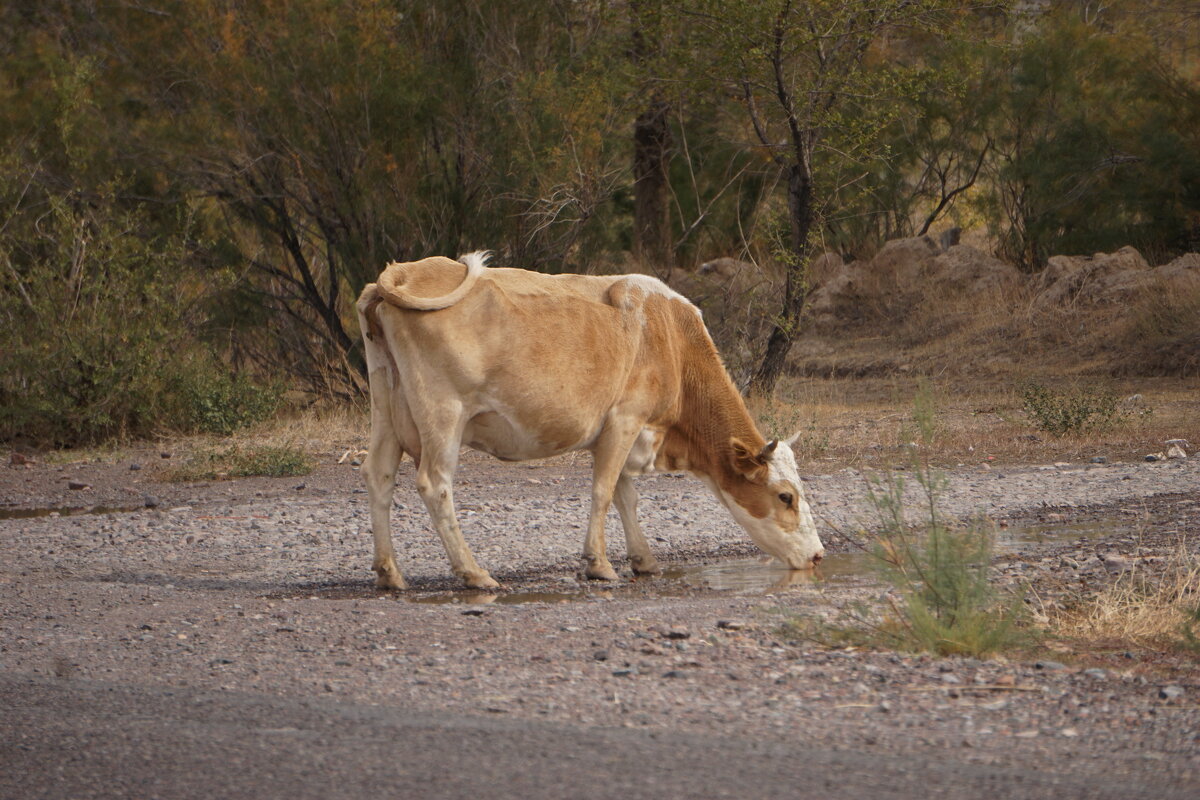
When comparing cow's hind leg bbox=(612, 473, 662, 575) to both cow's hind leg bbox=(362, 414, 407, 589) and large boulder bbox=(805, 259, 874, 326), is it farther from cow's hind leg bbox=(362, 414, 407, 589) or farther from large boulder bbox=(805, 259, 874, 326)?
large boulder bbox=(805, 259, 874, 326)

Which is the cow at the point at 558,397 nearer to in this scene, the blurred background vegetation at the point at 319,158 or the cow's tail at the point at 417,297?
the cow's tail at the point at 417,297

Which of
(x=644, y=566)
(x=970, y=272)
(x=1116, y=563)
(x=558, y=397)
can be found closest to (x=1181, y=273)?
(x=970, y=272)

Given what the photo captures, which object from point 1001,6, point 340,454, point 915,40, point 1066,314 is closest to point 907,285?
point 1066,314

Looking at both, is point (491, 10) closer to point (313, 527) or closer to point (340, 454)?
point (340, 454)

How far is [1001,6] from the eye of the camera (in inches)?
732

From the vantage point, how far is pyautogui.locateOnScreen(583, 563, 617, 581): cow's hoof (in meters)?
8.73

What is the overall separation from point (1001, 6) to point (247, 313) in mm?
11048

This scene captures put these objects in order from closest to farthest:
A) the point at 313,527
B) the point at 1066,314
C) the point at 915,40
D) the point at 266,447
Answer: the point at 313,527 < the point at 266,447 < the point at 1066,314 < the point at 915,40

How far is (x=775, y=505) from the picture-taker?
8.97 m

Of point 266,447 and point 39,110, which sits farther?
point 39,110

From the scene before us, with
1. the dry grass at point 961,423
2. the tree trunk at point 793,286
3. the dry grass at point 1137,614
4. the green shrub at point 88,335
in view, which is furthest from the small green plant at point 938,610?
the green shrub at point 88,335

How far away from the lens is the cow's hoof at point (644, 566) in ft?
29.7

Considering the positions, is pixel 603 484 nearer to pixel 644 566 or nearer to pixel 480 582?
pixel 644 566

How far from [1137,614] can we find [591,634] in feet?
8.21
